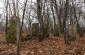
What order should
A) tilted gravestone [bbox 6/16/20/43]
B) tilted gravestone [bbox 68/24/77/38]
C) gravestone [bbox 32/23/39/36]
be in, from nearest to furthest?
tilted gravestone [bbox 6/16/20/43] < tilted gravestone [bbox 68/24/77/38] < gravestone [bbox 32/23/39/36]

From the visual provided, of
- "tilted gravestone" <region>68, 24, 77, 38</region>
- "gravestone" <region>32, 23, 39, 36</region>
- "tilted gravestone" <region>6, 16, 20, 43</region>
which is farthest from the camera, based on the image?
"gravestone" <region>32, 23, 39, 36</region>

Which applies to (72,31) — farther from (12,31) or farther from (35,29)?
(12,31)

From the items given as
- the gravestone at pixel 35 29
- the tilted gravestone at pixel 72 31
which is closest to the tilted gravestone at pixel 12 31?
the gravestone at pixel 35 29

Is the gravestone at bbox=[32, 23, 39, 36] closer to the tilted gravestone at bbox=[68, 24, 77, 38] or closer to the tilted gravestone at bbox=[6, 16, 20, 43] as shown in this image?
the tilted gravestone at bbox=[68, 24, 77, 38]

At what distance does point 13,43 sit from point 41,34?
3.04 meters

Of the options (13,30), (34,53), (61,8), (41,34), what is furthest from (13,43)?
(61,8)

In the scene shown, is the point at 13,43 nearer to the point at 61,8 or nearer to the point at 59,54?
the point at 59,54

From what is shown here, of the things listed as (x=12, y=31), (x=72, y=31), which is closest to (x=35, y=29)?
(x=72, y=31)

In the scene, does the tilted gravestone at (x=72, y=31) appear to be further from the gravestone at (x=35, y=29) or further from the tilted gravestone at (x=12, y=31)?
the tilted gravestone at (x=12, y=31)

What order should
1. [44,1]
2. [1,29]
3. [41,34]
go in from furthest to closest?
[1,29]
[44,1]
[41,34]

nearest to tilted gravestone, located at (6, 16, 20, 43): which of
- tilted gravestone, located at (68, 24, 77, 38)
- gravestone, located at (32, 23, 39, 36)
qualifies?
gravestone, located at (32, 23, 39, 36)

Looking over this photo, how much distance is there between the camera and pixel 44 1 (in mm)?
18594

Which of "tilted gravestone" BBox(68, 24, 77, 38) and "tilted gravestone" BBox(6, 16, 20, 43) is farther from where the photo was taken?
"tilted gravestone" BBox(68, 24, 77, 38)

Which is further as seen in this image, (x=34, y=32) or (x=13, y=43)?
(x=34, y=32)
